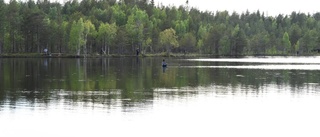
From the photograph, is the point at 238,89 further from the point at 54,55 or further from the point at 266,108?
the point at 54,55

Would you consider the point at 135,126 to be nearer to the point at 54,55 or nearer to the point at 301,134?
the point at 301,134

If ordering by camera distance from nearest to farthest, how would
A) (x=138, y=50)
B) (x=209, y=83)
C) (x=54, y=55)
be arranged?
(x=209, y=83) → (x=54, y=55) → (x=138, y=50)

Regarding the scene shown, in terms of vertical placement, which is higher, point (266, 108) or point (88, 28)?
point (88, 28)

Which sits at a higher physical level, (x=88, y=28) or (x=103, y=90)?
(x=88, y=28)

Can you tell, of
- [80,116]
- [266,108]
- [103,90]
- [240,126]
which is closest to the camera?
[240,126]

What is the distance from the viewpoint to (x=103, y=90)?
163 feet

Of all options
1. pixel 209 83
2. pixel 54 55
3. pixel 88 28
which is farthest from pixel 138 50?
pixel 209 83

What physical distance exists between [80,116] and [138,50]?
16335 cm

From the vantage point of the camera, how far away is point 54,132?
27.7 meters

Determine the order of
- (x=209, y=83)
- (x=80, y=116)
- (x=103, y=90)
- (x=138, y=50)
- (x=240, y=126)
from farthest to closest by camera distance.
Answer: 1. (x=138, y=50)
2. (x=209, y=83)
3. (x=103, y=90)
4. (x=80, y=116)
5. (x=240, y=126)

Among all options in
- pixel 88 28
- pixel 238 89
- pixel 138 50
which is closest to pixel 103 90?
pixel 238 89

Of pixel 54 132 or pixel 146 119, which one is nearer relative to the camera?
pixel 54 132

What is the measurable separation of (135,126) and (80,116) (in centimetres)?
498

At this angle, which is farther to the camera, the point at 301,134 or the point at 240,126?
the point at 240,126
